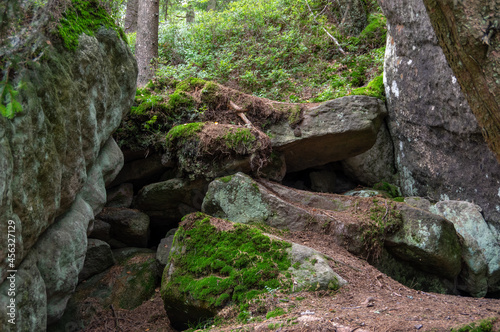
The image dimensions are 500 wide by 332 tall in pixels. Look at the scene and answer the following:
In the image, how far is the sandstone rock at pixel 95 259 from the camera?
669cm

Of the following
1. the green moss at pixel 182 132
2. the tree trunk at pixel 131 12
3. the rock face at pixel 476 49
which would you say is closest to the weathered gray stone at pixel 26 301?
the green moss at pixel 182 132

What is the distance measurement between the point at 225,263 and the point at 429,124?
5.46m

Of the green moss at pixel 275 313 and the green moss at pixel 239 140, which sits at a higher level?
the green moss at pixel 239 140

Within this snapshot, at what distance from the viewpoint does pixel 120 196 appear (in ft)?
25.9

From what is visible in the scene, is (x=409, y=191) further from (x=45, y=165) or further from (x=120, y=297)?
(x=45, y=165)

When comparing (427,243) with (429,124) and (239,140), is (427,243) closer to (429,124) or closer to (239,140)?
(429,124)

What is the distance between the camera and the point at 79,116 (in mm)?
5086

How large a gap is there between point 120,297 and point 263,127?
13.8 ft

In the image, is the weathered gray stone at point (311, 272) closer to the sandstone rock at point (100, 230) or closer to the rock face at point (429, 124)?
the sandstone rock at point (100, 230)

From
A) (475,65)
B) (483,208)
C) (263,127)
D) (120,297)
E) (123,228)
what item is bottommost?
(120,297)

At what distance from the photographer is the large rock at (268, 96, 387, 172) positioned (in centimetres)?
819

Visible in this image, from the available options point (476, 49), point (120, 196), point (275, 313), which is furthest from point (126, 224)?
point (476, 49)

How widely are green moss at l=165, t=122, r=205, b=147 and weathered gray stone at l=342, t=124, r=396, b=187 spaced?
3792 millimetres

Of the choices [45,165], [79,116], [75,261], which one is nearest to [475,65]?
[45,165]
